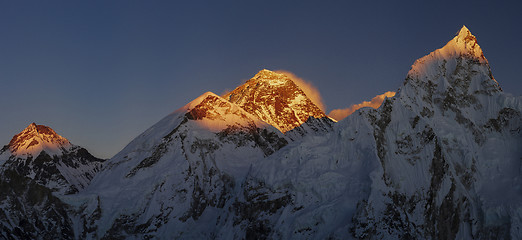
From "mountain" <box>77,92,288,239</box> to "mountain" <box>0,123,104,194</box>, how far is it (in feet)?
133

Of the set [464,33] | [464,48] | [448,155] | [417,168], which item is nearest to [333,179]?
[417,168]

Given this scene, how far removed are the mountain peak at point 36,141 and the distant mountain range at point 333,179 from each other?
180 ft

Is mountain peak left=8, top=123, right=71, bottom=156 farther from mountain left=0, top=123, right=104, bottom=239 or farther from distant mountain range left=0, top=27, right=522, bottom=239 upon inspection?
distant mountain range left=0, top=27, right=522, bottom=239

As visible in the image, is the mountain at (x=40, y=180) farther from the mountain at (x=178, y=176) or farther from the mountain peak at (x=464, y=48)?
the mountain peak at (x=464, y=48)

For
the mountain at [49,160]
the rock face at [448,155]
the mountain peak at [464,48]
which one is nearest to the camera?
the rock face at [448,155]

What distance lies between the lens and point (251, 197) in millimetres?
101875

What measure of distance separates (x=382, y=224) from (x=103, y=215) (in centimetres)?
5638

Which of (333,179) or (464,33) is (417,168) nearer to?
(333,179)

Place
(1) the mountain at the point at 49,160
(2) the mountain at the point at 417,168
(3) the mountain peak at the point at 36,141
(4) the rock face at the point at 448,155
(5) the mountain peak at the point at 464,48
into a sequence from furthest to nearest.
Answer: (3) the mountain peak at the point at 36,141 → (1) the mountain at the point at 49,160 → (5) the mountain peak at the point at 464,48 → (4) the rock face at the point at 448,155 → (2) the mountain at the point at 417,168

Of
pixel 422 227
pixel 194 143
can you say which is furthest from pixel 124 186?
pixel 422 227

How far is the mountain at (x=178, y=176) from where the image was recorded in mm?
111812

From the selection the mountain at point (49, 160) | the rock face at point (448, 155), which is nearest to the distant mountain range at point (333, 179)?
the rock face at point (448, 155)

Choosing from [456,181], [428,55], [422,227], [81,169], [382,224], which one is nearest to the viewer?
[382,224]

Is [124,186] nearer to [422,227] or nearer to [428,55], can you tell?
[422,227]
